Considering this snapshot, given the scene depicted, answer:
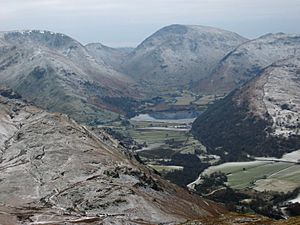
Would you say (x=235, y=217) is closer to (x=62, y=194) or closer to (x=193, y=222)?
(x=193, y=222)

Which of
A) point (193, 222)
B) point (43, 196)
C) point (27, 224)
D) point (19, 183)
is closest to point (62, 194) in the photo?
point (43, 196)

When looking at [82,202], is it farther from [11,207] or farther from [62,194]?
[11,207]

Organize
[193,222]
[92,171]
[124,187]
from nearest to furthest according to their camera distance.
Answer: [193,222]
[124,187]
[92,171]

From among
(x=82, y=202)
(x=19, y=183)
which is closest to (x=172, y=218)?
(x=82, y=202)

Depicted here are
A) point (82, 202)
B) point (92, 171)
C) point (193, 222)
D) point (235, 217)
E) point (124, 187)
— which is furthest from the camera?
point (92, 171)

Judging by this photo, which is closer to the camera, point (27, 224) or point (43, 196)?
point (27, 224)

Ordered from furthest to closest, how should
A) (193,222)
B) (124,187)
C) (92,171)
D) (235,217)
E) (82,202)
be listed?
(92,171) < (124,187) < (82,202) < (235,217) < (193,222)

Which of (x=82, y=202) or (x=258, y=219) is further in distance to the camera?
(x=82, y=202)
